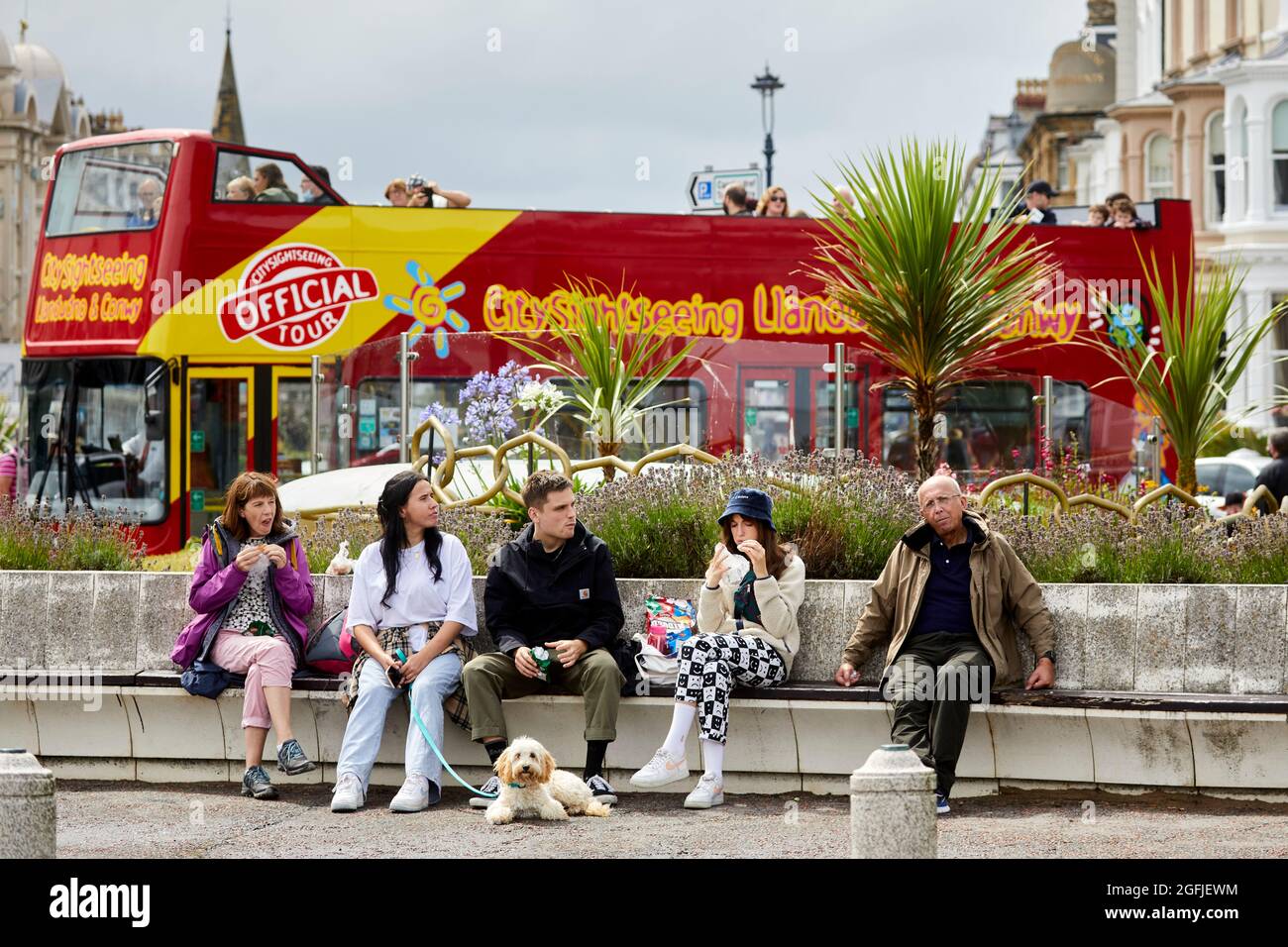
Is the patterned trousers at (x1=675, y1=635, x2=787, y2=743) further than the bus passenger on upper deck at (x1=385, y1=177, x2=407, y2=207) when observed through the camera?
No

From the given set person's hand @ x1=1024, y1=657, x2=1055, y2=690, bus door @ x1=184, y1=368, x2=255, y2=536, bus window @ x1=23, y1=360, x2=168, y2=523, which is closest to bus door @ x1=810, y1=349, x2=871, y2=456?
bus door @ x1=184, y1=368, x2=255, y2=536

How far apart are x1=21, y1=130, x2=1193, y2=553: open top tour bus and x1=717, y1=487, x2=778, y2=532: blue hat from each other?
7.46 metres

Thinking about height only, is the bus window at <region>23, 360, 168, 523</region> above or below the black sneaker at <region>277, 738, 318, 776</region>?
above

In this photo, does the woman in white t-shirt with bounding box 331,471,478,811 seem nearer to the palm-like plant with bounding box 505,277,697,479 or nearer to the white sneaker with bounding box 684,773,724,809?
the white sneaker with bounding box 684,773,724,809

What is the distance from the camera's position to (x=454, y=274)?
1653 cm

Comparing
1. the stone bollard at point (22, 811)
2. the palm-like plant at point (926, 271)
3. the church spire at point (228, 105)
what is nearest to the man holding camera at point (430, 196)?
the palm-like plant at point (926, 271)

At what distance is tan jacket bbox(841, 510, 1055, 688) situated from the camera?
7992mm

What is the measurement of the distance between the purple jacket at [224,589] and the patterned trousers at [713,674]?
1840mm

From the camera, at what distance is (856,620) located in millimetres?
8438

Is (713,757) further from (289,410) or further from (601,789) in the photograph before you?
(289,410)

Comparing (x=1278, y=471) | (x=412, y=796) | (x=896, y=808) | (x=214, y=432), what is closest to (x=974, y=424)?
(x=1278, y=471)

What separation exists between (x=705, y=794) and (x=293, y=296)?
31.3 ft

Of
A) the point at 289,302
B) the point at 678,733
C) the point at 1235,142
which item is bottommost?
the point at 678,733

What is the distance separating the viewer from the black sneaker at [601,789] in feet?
25.8
